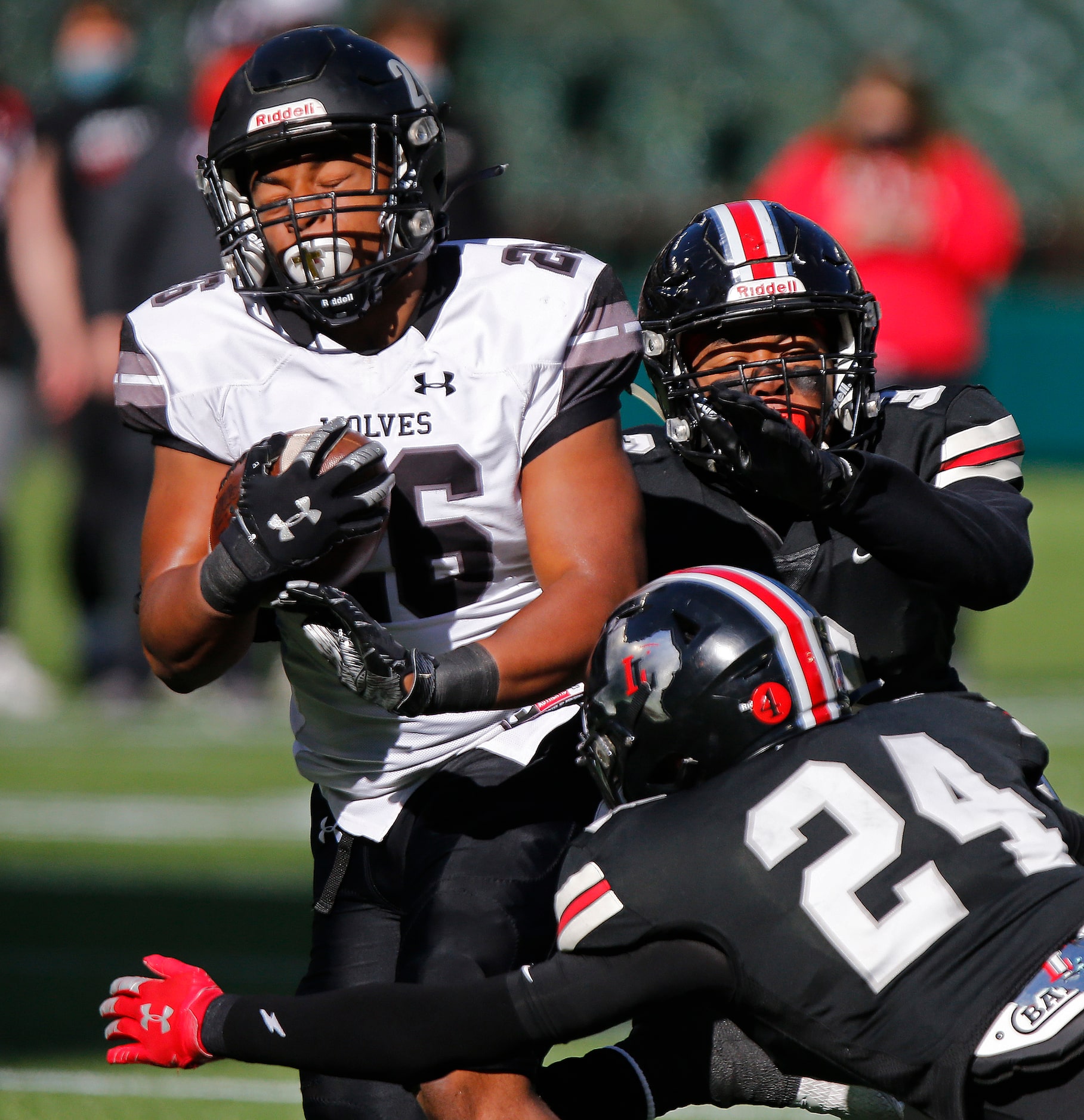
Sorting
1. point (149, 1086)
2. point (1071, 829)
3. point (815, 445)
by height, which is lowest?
point (149, 1086)

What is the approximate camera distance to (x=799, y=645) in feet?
8.21

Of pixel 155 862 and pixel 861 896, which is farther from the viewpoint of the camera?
pixel 155 862

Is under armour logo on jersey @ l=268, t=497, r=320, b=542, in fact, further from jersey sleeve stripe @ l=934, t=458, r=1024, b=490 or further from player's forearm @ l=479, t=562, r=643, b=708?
jersey sleeve stripe @ l=934, t=458, r=1024, b=490

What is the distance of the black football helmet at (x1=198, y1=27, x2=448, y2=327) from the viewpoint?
2.84 meters

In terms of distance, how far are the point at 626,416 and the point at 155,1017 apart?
10287 mm

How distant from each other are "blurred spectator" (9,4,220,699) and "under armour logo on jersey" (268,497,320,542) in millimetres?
4931

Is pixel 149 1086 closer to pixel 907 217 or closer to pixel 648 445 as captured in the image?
pixel 648 445

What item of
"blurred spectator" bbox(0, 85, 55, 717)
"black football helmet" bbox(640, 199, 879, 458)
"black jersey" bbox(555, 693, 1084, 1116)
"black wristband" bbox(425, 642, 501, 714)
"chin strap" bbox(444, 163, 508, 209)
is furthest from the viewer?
"blurred spectator" bbox(0, 85, 55, 717)

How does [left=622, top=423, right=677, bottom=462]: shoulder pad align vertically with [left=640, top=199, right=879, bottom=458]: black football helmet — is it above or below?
below

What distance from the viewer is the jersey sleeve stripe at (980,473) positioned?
3.01 meters

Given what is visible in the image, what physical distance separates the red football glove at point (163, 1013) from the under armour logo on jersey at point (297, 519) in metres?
0.59

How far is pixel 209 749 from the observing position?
7160mm

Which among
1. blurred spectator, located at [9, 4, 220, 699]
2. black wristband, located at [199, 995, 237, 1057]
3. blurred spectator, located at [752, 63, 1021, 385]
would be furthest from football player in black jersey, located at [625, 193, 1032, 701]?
blurred spectator, located at [9, 4, 220, 699]

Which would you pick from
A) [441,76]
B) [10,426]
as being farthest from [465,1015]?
[10,426]
